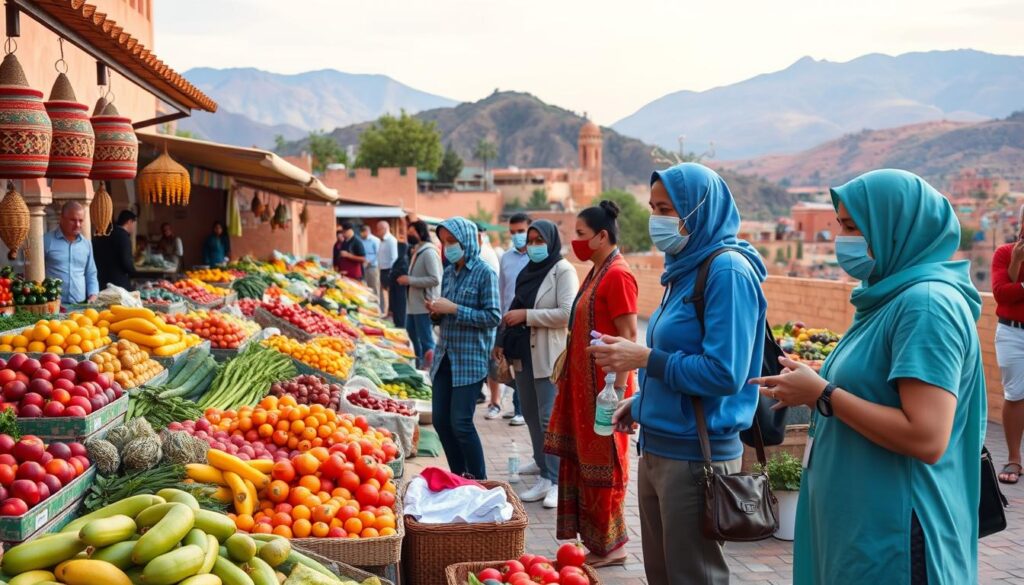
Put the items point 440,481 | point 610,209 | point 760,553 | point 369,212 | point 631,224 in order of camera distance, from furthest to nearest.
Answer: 1. point 631,224
2. point 369,212
3. point 760,553
4. point 610,209
5. point 440,481

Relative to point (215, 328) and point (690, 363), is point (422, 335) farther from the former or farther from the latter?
point (690, 363)

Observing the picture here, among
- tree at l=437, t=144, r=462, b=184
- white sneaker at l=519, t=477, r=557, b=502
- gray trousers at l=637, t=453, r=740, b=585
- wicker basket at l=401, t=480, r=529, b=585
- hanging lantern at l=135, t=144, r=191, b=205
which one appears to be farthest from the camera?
tree at l=437, t=144, r=462, b=184

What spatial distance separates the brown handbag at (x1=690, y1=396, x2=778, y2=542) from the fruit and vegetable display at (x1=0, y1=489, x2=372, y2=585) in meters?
1.27

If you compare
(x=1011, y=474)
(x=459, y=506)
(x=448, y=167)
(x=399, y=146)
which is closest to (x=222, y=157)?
(x=459, y=506)

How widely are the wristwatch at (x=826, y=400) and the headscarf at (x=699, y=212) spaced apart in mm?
795

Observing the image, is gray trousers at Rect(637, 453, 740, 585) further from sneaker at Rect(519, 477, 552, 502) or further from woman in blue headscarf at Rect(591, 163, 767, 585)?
sneaker at Rect(519, 477, 552, 502)

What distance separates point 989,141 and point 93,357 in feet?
482

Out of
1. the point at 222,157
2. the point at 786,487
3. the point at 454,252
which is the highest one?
the point at 222,157

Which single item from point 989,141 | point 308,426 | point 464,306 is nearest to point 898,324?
point 308,426

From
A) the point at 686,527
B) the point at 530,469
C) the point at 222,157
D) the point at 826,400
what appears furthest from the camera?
the point at 222,157

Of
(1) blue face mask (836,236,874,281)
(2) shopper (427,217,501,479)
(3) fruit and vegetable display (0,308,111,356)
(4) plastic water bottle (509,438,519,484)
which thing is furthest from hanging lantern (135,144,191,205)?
(1) blue face mask (836,236,874,281)

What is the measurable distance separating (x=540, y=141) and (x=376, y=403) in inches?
7173

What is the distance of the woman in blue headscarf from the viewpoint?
2828mm

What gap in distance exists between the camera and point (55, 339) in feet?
16.8
